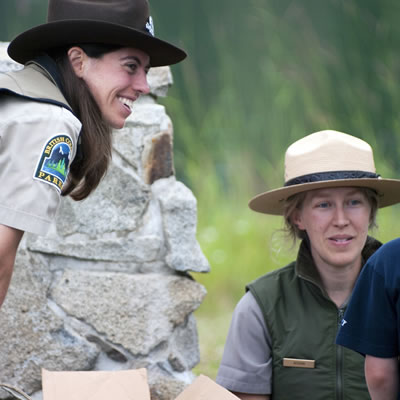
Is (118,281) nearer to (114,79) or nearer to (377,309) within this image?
(114,79)

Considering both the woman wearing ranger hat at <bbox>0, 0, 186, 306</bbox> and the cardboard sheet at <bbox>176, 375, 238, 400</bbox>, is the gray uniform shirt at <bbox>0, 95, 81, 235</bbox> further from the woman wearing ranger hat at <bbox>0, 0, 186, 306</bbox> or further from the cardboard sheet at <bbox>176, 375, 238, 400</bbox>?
the cardboard sheet at <bbox>176, 375, 238, 400</bbox>

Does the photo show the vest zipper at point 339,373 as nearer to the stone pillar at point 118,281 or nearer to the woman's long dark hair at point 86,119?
the stone pillar at point 118,281

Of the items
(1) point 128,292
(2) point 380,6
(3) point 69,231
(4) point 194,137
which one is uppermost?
(2) point 380,6

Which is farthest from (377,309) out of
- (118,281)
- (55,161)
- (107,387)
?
(118,281)

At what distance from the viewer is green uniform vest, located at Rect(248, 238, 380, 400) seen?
1.98 m

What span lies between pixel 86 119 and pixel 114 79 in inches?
5.6

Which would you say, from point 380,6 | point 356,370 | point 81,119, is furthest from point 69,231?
point 380,6

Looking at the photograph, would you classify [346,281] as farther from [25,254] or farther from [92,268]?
[25,254]

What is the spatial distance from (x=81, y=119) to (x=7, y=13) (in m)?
1.52

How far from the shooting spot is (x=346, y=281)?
2.09 meters

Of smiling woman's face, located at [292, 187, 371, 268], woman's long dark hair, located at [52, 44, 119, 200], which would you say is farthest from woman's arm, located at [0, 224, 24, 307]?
smiling woman's face, located at [292, 187, 371, 268]

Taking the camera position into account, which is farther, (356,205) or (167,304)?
(167,304)

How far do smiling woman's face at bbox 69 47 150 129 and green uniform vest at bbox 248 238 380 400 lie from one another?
64cm

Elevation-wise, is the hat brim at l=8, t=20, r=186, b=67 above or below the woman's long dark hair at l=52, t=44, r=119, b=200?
above
